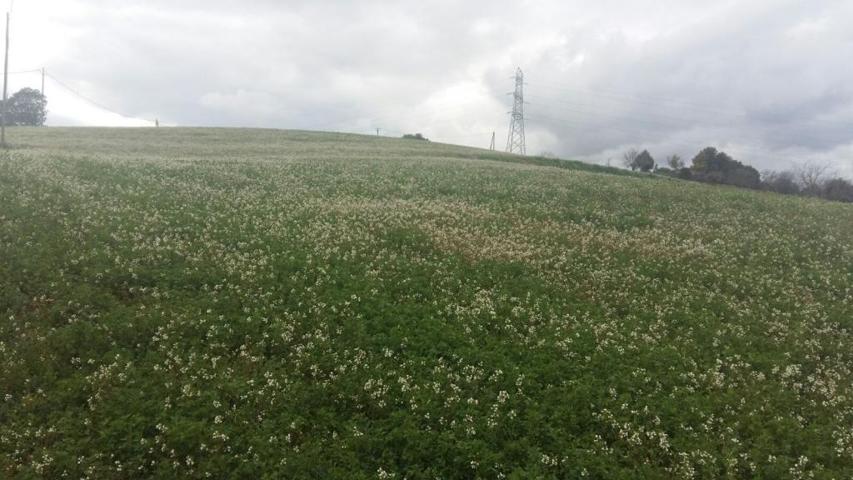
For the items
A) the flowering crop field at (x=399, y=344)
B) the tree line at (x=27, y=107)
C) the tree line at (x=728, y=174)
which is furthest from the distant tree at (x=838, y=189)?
the tree line at (x=27, y=107)

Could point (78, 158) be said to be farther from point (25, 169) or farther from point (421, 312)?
point (421, 312)

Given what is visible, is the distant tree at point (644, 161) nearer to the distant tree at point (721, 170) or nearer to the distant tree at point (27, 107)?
the distant tree at point (721, 170)

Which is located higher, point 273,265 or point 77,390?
point 273,265

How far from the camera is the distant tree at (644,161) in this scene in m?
96.2

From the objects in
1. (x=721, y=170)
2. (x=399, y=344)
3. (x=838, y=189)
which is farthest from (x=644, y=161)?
(x=399, y=344)

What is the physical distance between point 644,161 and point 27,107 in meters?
115

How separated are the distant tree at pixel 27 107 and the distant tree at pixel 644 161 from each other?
367 ft

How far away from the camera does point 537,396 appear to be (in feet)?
40.9

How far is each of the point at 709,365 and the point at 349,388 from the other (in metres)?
9.27

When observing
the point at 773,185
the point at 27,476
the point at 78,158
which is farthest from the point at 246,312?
the point at 773,185

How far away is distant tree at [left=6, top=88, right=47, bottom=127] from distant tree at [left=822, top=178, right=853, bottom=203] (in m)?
136

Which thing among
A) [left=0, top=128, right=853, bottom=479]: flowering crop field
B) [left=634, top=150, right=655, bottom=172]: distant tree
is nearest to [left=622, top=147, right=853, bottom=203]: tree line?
[left=634, top=150, right=655, bottom=172]: distant tree

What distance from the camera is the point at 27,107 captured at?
103688mm

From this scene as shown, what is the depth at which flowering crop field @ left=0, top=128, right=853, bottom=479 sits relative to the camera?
10.7 metres
